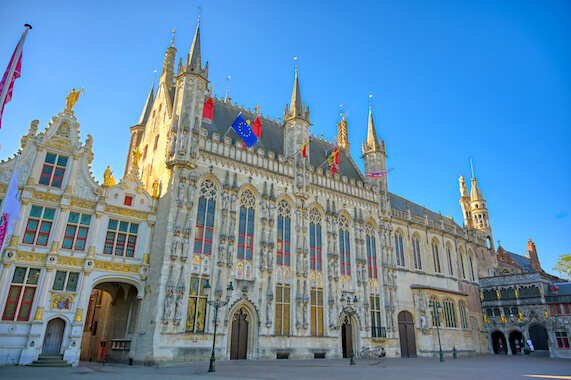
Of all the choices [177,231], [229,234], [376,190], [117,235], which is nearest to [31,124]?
[117,235]

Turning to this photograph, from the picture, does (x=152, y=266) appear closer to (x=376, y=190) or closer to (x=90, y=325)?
(x=90, y=325)

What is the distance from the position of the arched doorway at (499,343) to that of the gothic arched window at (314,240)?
29.5 metres

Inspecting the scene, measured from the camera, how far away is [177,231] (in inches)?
1069

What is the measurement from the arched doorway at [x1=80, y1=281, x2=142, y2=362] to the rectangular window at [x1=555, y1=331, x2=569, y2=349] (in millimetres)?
42659

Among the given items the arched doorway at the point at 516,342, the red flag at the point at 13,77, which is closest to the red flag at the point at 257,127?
the red flag at the point at 13,77

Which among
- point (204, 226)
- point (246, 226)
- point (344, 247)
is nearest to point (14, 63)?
point (204, 226)

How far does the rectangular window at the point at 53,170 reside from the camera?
2522cm

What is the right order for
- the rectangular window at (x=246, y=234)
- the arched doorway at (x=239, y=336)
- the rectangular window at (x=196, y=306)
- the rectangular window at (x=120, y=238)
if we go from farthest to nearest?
the rectangular window at (x=246, y=234)
the arched doorway at (x=239, y=336)
the rectangular window at (x=120, y=238)
the rectangular window at (x=196, y=306)

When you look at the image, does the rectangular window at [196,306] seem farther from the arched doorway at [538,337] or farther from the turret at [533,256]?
the turret at [533,256]

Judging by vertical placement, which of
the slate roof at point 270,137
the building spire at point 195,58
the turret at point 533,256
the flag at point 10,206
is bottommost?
the flag at point 10,206

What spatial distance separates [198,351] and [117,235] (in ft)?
31.4

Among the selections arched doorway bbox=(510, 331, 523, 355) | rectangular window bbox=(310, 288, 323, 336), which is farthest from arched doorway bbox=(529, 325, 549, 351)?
rectangular window bbox=(310, 288, 323, 336)

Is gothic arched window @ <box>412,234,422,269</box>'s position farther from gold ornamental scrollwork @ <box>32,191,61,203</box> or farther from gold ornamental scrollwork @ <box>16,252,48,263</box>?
gold ornamental scrollwork @ <box>16,252,48,263</box>

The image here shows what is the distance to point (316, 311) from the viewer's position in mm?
32781
